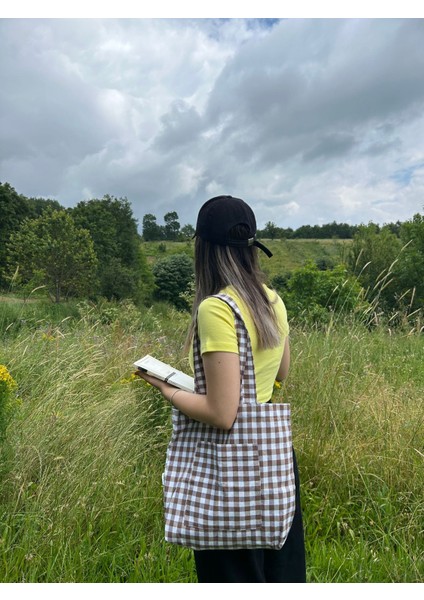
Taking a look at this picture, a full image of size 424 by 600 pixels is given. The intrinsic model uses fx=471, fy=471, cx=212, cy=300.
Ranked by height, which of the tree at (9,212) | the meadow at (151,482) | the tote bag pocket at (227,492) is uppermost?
the tree at (9,212)

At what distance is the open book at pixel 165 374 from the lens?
133 cm

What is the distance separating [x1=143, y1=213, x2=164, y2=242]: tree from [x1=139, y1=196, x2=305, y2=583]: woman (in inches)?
1835

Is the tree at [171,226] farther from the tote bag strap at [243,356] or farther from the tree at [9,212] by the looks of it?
the tote bag strap at [243,356]

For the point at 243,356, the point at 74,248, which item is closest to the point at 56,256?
the point at 74,248

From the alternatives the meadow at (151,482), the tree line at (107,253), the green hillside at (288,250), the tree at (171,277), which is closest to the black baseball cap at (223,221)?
the meadow at (151,482)

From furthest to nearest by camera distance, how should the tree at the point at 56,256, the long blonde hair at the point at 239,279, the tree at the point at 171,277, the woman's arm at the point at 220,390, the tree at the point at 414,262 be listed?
the tree at the point at 171,277 < the tree at the point at 414,262 < the tree at the point at 56,256 < the long blonde hair at the point at 239,279 < the woman's arm at the point at 220,390

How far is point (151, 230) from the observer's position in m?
47.9

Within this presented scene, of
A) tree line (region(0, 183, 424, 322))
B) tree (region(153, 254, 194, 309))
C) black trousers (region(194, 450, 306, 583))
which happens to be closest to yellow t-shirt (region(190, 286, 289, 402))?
black trousers (region(194, 450, 306, 583))

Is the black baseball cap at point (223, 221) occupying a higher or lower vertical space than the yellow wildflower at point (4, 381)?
higher

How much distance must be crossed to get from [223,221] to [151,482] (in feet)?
5.34

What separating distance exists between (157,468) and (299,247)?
164 ft

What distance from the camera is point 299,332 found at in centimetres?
496

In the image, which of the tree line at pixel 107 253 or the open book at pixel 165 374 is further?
the tree line at pixel 107 253

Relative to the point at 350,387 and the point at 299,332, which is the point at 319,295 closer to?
the point at 299,332
